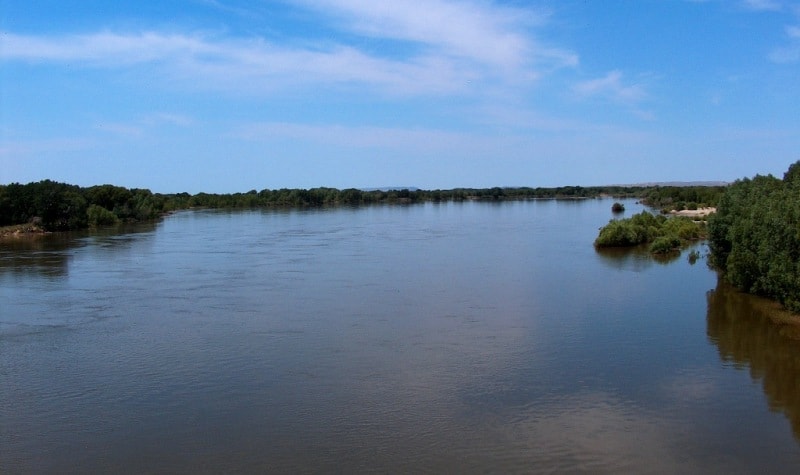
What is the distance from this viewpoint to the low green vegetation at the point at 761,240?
57.1 feet

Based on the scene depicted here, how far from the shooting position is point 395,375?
1336cm

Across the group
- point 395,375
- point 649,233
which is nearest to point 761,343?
point 395,375

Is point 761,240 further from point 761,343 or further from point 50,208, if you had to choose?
point 50,208

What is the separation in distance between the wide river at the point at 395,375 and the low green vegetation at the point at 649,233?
783 centimetres

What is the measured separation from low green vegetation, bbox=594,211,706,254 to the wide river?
783cm

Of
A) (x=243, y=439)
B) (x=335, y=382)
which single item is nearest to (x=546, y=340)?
(x=335, y=382)

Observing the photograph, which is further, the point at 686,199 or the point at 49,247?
the point at 686,199

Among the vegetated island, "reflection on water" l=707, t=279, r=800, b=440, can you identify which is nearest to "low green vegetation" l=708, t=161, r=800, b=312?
"reflection on water" l=707, t=279, r=800, b=440

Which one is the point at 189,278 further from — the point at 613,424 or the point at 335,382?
the point at 613,424

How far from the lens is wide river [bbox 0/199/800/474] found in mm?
9953

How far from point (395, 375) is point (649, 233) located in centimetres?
2924

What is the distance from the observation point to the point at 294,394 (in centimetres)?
1239

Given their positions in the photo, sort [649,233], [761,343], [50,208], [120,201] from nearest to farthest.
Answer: [761,343] → [649,233] → [50,208] → [120,201]

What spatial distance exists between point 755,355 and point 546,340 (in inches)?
178
